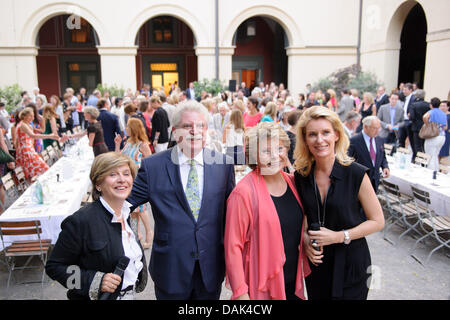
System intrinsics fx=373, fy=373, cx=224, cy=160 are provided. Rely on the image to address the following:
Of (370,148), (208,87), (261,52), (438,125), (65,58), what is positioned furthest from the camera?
(261,52)

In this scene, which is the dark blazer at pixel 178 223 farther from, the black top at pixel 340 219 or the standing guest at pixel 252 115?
the standing guest at pixel 252 115

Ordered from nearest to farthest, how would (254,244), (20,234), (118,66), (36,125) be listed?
1. (254,244)
2. (20,234)
3. (36,125)
4. (118,66)

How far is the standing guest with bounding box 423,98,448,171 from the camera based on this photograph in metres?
7.92

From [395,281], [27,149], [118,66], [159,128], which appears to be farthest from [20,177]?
[118,66]

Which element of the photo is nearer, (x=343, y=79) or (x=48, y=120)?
(x=48, y=120)

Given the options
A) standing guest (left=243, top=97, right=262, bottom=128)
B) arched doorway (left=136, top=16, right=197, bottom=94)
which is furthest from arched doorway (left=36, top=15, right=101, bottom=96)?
standing guest (left=243, top=97, right=262, bottom=128)

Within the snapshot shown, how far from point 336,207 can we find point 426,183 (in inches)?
165

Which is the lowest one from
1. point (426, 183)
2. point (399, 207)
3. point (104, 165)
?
point (399, 207)

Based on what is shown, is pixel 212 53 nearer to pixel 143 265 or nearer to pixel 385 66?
pixel 385 66

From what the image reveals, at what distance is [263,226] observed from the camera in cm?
197

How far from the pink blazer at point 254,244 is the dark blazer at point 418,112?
8264 millimetres

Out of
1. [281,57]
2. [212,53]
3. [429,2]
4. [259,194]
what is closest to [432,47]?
[429,2]

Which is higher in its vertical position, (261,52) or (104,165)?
(261,52)

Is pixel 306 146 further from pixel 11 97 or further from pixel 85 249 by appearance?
pixel 11 97
